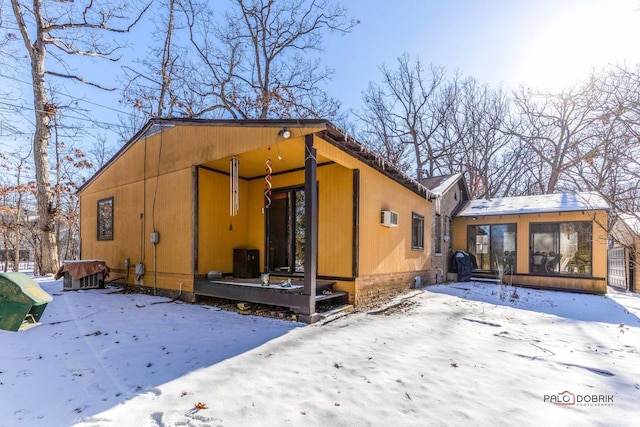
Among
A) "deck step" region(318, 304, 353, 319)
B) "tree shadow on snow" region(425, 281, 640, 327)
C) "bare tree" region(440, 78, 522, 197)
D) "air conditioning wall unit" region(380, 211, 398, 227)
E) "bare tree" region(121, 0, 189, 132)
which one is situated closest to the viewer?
"deck step" region(318, 304, 353, 319)

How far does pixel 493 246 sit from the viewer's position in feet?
37.7

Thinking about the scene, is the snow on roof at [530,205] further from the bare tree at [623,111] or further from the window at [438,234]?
the bare tree at [623,111]

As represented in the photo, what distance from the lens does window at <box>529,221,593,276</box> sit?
9766 mm

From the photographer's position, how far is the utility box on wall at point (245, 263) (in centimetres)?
738

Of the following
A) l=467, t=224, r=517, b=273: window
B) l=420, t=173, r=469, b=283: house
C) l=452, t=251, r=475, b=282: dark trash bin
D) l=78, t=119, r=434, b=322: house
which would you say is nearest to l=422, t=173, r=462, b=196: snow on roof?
l=420, t=173, r=469, b=283: house

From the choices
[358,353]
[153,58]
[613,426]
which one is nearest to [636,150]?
[613,426]

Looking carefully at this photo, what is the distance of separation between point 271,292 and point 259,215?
9.34 ft

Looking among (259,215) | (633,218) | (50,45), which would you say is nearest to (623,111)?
(633,218)

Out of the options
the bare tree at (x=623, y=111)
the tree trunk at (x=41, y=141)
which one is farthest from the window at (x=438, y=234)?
the tree trunk at (x=41, y=141)

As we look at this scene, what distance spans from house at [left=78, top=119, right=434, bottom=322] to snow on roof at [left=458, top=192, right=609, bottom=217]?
4.34 meters

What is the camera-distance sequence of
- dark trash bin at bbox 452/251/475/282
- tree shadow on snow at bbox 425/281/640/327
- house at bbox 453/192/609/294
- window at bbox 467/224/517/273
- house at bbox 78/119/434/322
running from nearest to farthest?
house at bbox 78/119/434/322
tree shadow on snow at bbox 425/281/640/327
house at bbox 453/192/609/294
window at bbox 467/224/517/273
dark trash bin at bbox 452/251/475/282

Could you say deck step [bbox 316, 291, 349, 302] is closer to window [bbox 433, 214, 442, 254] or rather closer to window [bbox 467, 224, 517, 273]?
window [bbox 433, 214, 442, 254]

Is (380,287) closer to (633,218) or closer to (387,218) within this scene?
(387,218)

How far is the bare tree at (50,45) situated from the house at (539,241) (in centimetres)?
1456
